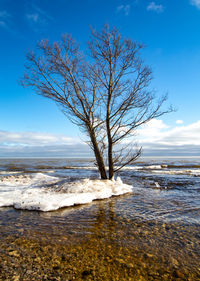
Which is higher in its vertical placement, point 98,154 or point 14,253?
point 98,154

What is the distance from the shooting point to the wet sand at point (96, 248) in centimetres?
271

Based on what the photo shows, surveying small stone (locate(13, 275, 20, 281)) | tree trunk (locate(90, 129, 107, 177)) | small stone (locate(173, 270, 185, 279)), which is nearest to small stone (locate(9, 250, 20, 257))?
small stone (locate(13, 275, 20, 281))

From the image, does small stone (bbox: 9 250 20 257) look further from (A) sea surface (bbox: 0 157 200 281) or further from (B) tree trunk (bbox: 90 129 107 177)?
(B) tree trunk (bbox: 90 129 107 177)

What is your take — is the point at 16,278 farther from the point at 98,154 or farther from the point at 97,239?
the point at 98,154

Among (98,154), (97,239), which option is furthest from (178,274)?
(98,154)

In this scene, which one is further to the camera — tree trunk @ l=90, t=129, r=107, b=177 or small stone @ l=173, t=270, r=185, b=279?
tree trunk @ l=90, t=129, r=107, b=177

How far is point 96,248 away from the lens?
136 inches

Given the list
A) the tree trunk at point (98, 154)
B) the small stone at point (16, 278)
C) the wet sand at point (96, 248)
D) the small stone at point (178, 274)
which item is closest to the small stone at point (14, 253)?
the wet sand at point (96, 248)

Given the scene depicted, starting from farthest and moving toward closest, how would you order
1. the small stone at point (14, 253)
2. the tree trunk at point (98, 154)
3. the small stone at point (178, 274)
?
1. the tree trunk at point (98, 154)
2. the small stone at point (14, 253)
3. the small stone at point (178, 274)

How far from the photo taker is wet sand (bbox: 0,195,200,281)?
271cm

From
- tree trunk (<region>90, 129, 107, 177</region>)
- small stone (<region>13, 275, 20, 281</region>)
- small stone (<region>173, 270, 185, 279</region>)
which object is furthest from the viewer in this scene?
tree trunk (<region>90, 129, 107, 177</region>)

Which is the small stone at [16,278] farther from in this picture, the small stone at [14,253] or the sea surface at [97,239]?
the small stone at [14,253]

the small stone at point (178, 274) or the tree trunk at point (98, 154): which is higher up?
the tree trunk at point (98, 154)

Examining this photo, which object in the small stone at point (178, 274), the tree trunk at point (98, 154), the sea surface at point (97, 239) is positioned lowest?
the small stone at point (178, 274)
